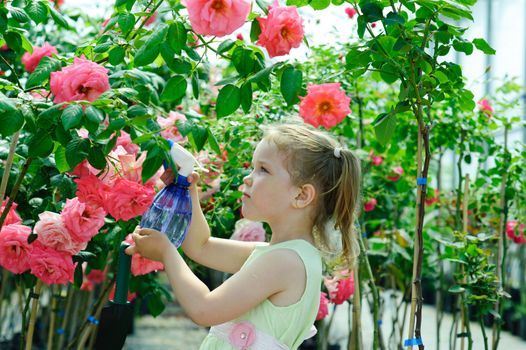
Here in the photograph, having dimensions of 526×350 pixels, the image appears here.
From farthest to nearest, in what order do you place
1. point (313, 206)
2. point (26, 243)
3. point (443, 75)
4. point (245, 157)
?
point (245, 157), point (26, 243), point (443, 75), point (313, 206)

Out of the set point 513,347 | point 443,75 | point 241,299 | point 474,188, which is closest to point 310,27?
point 474,188

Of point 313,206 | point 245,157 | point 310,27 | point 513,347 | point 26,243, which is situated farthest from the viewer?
point 513,347

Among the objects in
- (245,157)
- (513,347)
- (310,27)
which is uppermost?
(310,27)

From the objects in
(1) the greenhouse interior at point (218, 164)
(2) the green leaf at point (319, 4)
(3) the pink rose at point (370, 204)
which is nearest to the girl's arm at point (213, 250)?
(1) the greenhouse interior at point (218, 164)

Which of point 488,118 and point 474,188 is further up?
point 488,118

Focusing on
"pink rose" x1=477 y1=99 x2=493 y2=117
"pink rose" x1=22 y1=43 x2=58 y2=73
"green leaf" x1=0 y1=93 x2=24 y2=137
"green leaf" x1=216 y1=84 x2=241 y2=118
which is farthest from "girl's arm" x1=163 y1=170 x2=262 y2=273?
"pink rose" x1=477 y1=99 x2=493 y2=117

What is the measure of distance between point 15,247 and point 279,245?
29.7 inches

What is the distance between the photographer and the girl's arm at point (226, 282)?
1.59 m

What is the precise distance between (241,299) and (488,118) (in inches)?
65.1

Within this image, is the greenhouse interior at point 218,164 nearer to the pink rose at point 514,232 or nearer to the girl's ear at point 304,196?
the girl's ear at point 304,196

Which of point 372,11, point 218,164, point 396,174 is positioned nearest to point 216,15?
point 372,11

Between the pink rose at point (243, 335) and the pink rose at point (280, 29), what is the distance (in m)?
0.65

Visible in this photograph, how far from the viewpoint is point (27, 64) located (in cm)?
271

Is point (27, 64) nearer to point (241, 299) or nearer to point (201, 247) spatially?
point (201, 247)
